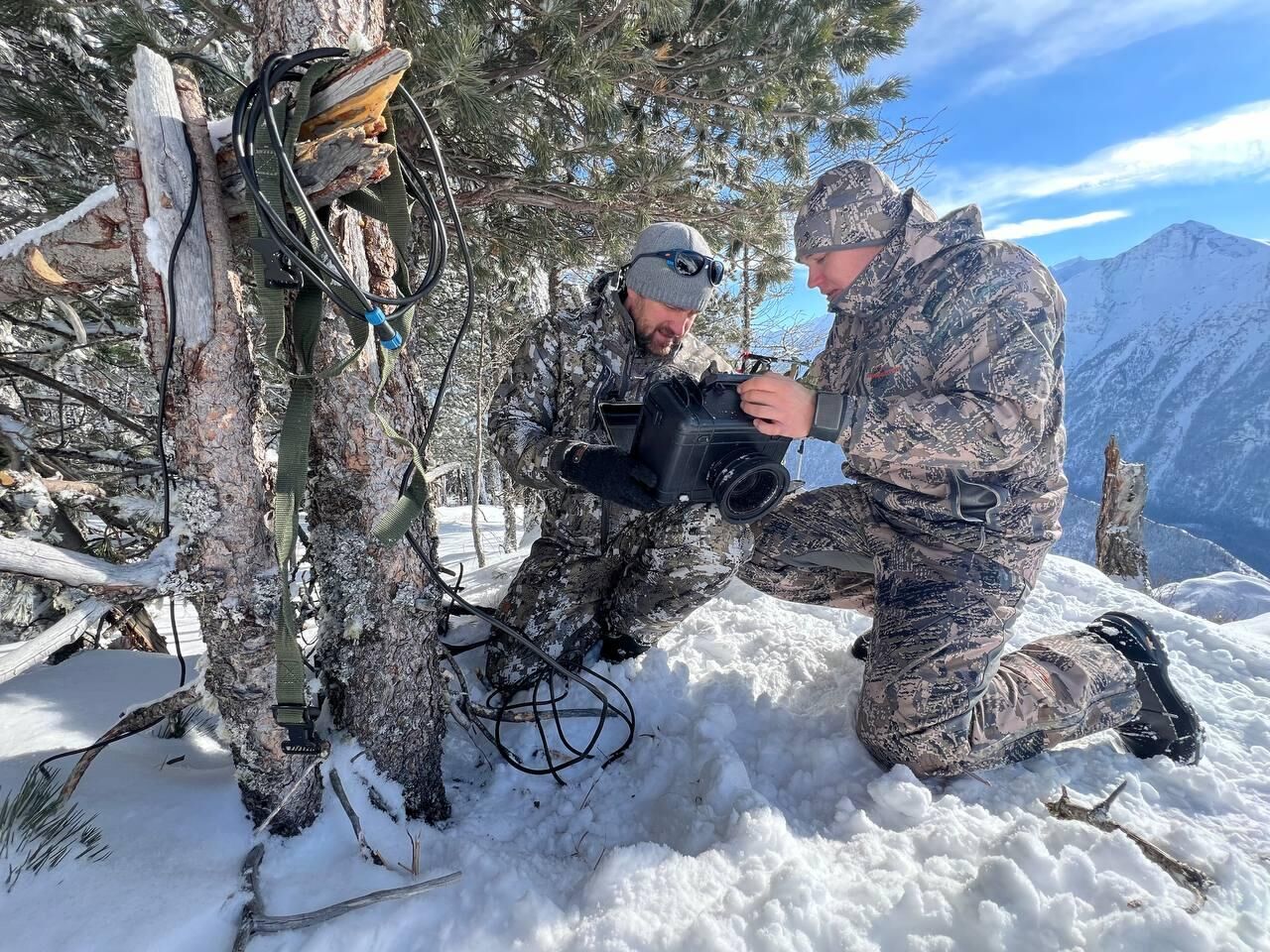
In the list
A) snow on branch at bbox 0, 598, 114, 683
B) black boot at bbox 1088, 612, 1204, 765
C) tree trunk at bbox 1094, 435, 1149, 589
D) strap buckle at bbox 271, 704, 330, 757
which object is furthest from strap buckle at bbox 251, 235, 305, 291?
tree trunk at bbox 1094, 435, 1149, 589

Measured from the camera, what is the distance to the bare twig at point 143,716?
1.42m

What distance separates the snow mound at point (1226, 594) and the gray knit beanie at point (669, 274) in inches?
496

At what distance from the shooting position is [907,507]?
7.65 ft

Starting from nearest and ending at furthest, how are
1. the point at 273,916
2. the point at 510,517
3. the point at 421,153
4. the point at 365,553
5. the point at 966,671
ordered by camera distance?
the point at 273,916 → the point at 365,553 → the point at 966,671 → the point at 421,153 → the point at 510,517

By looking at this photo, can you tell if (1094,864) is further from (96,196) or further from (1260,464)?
(1260,464)

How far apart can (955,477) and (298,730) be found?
2.18m

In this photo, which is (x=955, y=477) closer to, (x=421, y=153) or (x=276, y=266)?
(x=276, y=266)

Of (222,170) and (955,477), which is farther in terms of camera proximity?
(955,477)

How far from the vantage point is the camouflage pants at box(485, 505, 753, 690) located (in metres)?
2.47

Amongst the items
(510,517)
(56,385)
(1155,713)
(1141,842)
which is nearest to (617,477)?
(1141,842)

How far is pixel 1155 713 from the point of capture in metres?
2.05

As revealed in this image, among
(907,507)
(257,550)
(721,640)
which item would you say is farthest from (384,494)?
(907,507)

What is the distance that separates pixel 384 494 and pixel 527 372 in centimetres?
112

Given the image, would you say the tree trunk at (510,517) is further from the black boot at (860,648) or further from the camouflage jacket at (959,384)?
the camouflage jacket at (959,384)
